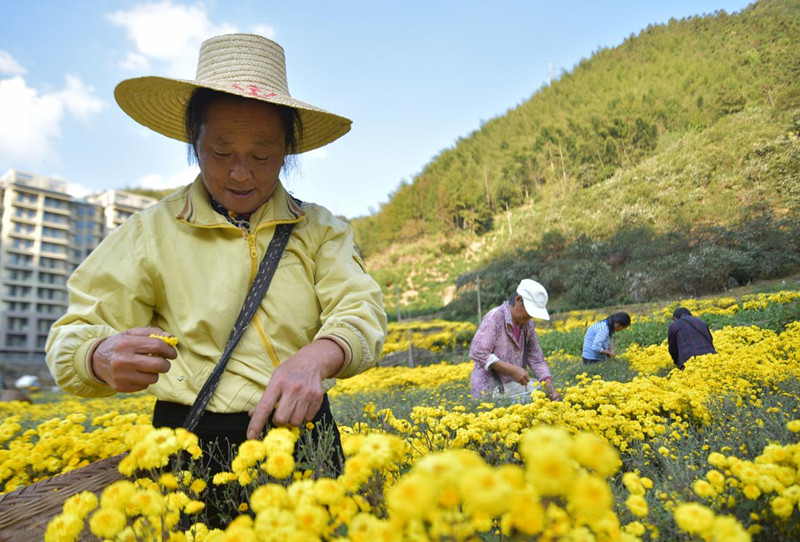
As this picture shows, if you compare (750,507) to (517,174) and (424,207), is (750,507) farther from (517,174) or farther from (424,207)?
(424,207)

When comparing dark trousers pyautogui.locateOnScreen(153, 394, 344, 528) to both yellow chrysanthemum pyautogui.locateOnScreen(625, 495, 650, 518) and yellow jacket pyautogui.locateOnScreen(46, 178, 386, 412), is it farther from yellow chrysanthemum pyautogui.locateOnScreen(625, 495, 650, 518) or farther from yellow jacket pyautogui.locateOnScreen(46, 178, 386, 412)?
yellow chrysanthemum pyautogui.locateOnScreen(625, 495, 650, 518)

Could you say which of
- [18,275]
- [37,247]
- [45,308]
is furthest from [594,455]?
[37,247]

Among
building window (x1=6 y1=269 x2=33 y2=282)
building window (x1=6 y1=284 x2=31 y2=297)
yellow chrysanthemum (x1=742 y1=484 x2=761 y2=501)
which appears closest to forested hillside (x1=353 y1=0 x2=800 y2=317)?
yellow chrysanthemum (x1=742 y1=484 x2=761 y2=501)

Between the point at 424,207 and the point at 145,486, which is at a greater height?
→ the point at 424,207

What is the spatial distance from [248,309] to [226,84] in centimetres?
66

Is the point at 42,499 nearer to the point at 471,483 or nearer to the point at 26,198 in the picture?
the point at 471,483

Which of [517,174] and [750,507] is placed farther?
[517,174]

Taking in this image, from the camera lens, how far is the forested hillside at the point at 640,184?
30.2 feet

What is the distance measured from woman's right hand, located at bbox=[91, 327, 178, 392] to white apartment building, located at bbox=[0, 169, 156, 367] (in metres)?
37.9

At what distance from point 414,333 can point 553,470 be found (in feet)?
47.2

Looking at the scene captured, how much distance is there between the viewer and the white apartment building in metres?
33.2

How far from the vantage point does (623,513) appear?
1130 millimetres

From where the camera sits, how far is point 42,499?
43.4 inches

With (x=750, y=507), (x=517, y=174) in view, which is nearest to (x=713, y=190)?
(x=750, y=507)
